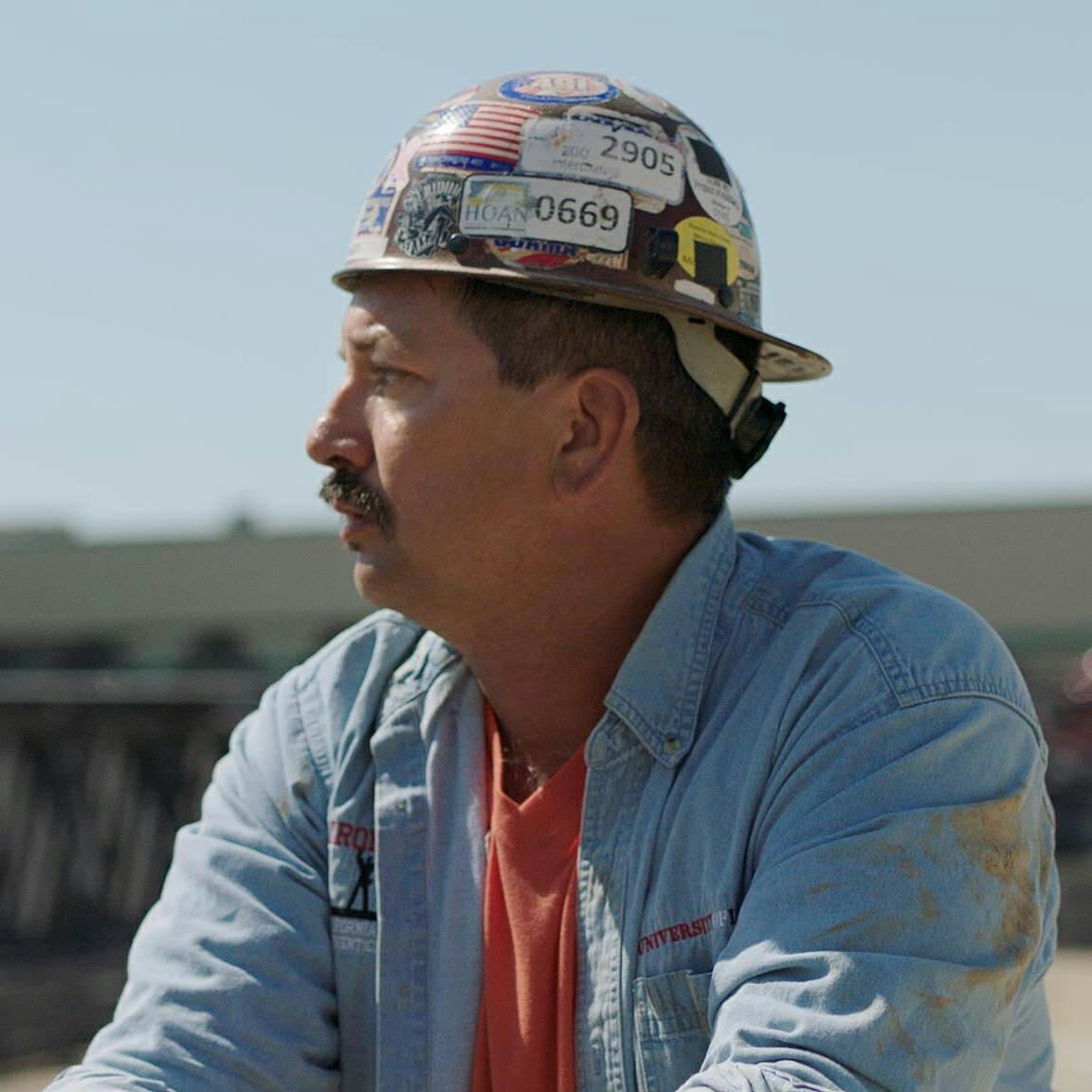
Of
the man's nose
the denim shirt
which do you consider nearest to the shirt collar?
the denim shirt

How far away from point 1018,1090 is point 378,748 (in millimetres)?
1034

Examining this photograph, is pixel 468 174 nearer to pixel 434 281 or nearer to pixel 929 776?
pixel 434 281

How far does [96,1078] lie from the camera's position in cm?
258

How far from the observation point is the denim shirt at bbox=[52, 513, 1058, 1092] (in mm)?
2283

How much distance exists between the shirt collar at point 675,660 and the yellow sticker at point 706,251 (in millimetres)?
388

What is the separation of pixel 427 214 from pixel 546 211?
178 mm

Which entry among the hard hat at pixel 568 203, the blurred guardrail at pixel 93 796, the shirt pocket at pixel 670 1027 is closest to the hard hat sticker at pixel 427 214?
the hard hat at pixel 568 203

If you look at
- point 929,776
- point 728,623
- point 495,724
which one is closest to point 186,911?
point 495,724

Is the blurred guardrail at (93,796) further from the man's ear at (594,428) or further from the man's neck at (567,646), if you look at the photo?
the man's ear at (594,428)

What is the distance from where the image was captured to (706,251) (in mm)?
2781

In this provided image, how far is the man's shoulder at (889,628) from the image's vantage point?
247 cm

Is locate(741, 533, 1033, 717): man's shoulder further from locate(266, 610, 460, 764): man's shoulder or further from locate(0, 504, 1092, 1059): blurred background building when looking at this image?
locate(0, 504, 1092, 1059): blurred background building

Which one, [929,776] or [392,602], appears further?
[392,602]

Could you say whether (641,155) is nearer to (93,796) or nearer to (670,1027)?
(670,1027)
